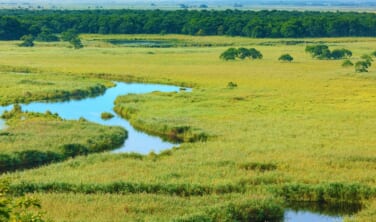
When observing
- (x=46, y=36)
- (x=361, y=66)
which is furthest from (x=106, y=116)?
(x=46, y=36)

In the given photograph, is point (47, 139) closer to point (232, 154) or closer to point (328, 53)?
point (232, 154)

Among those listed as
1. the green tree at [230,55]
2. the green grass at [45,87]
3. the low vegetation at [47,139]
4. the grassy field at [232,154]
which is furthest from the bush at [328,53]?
the low vegetation at [47,139]

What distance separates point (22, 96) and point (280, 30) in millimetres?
64651

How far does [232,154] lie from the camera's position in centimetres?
2525

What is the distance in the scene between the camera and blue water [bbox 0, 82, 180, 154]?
29.6m

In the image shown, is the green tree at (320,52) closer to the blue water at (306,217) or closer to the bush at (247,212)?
the blue water at (306,217)

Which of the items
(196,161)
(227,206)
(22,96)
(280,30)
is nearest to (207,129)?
(196,161)

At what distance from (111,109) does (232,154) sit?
15.5 metres

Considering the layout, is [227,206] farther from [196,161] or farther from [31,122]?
[31,122]

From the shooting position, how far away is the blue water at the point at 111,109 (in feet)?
97.2

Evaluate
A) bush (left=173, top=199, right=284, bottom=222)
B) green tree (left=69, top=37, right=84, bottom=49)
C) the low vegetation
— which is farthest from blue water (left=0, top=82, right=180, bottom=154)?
green tree (left=69, top=37, right=84, bottom=49)

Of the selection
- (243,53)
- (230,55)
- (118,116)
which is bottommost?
(118,116)

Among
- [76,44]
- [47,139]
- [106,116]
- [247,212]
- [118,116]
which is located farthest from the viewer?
[76,44]

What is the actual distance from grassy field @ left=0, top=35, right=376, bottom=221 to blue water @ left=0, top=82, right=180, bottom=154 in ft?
3.19
